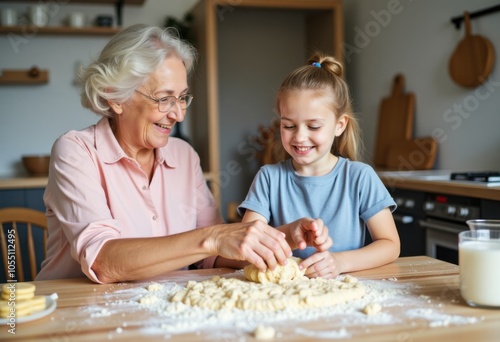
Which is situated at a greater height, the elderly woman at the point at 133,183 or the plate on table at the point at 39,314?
the elderly woman at the point at 133,183

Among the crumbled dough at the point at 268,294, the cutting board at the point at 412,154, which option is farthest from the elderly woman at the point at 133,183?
the cutting board at the point at 412,154

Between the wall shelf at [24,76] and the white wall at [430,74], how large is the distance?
2137 mm

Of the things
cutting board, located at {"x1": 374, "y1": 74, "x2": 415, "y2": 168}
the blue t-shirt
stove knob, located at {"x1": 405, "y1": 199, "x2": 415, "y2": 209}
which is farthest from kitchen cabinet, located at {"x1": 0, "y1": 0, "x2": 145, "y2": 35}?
the blue t-shirt

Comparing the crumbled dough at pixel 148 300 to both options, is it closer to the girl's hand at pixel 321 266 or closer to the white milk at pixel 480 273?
the girl's hand at pixel 321 266

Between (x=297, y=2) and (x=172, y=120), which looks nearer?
(x=172, y=120)

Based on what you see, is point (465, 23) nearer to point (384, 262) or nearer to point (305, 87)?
point (305, 87)

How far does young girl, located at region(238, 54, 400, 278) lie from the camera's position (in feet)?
4.94

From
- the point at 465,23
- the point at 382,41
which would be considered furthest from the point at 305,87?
the point at 382,41

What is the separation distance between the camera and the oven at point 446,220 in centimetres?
225

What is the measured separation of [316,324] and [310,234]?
0.40 m

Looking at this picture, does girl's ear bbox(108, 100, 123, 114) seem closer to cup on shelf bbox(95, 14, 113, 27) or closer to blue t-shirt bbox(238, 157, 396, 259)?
blue t-shirt bbox(238, 157, 396, 259)

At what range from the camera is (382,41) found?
11.8 ft

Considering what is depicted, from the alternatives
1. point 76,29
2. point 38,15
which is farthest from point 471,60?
point 38,15

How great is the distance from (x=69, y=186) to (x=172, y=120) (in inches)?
15.0
